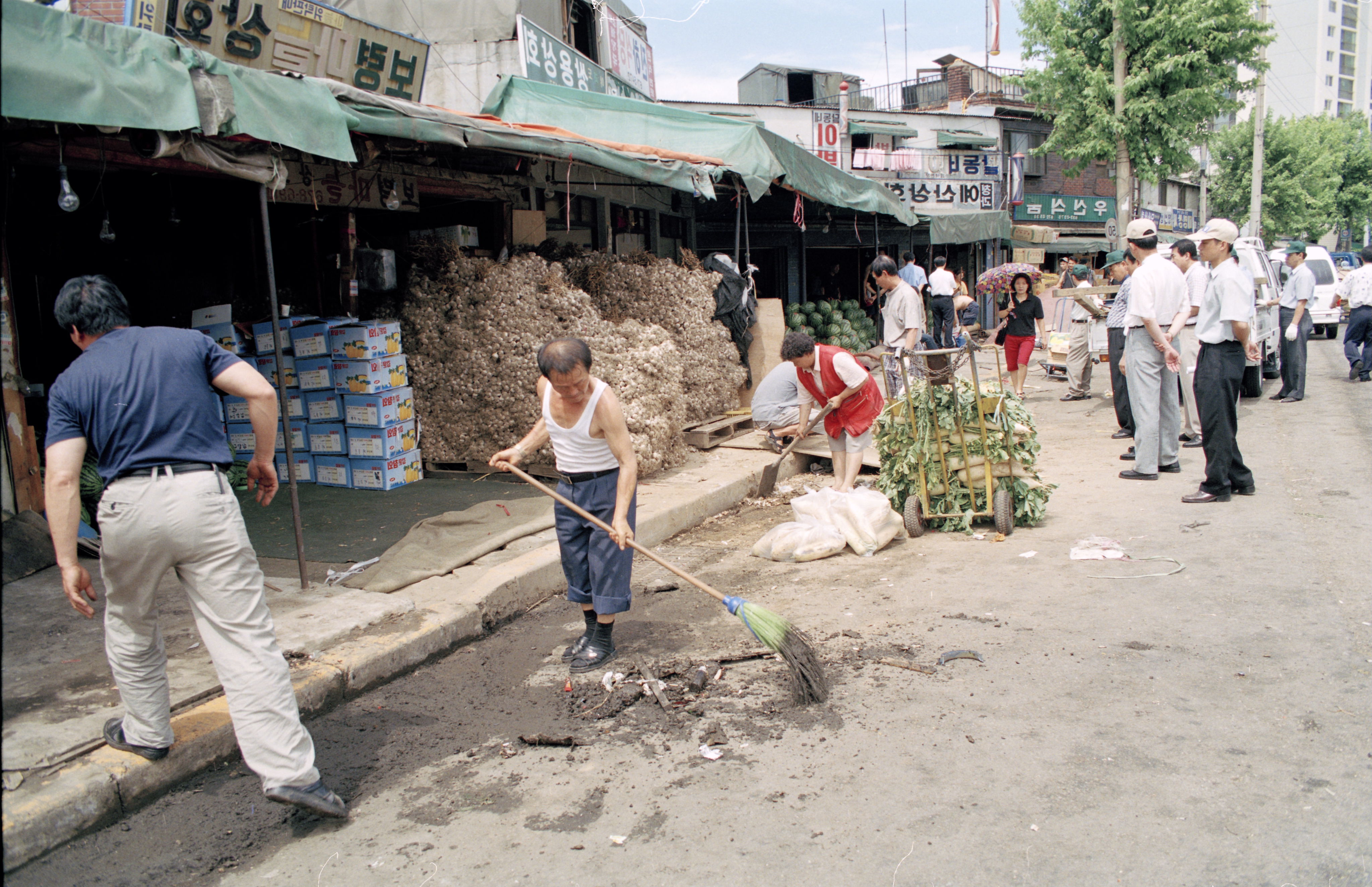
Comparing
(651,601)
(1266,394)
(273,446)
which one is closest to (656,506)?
(651,601)

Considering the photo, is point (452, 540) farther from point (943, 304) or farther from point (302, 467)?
point (943, 304)

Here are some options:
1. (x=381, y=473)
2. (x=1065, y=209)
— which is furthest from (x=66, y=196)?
(x=1065, y=209)

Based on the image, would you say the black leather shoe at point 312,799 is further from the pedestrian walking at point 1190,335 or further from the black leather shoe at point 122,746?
the pedestrian walking at point 1190,335

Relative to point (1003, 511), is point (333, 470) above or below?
above

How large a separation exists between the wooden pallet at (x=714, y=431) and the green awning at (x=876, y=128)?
23576 millimetres

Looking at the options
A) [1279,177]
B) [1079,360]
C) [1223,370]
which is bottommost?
[1079,360]

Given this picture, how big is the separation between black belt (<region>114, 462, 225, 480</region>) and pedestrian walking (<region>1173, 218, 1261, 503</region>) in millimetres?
6441

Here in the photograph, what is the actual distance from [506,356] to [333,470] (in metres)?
1.67

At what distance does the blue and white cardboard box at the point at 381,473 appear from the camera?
24.0 ft

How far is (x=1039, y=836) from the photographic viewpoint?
2.84 metres

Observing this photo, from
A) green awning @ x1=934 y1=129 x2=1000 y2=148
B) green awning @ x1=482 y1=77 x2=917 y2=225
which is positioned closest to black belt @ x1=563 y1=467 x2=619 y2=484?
green awning @ x1=482 y1=77 x2=917 y2=225

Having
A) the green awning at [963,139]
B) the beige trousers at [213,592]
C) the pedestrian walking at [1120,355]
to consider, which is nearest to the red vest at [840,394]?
the pedestrian walking at [1120,355]

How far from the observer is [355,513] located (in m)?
6.72

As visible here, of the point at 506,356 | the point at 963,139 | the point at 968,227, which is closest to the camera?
the point at 506,356
